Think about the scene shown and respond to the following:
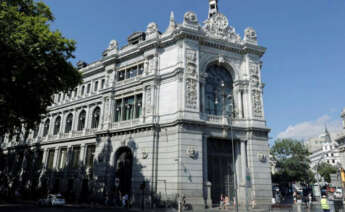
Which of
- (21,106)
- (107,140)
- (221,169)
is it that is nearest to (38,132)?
(107,140)

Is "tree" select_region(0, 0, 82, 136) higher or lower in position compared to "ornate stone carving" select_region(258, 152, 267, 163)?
higher

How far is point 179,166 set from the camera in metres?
26.7

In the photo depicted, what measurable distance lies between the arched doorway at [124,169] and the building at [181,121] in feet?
0.39

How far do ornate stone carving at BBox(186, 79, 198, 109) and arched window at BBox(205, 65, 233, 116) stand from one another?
8.69 feet

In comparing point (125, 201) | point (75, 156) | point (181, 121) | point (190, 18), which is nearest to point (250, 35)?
point (190, 18)

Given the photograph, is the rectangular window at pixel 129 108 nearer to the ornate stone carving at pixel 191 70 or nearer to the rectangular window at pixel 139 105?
the rectangular window at pixel 139 105

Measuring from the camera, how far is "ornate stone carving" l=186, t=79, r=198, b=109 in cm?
2885

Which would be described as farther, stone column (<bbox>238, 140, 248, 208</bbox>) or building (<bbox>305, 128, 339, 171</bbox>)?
building (<bbox>305, 128, 339, 171</bbox>)

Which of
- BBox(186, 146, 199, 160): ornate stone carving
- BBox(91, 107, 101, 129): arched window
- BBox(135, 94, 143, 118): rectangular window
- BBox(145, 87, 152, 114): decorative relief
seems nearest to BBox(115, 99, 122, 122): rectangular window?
BBox(135, 94, 143, 118): rectangular window

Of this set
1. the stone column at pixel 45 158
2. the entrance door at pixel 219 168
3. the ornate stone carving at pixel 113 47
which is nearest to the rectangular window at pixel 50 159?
the stone column at pixel 45 158

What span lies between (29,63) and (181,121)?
15.1 metres

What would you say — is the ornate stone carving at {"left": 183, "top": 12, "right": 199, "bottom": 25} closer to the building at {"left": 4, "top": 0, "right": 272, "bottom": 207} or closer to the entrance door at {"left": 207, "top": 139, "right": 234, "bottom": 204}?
the building at {"left": 4, "top": 0, "right": 272, "bottom": 207}

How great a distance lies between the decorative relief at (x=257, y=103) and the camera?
32.2 meters

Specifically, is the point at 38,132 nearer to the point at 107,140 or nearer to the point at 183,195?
the point at 107,140
